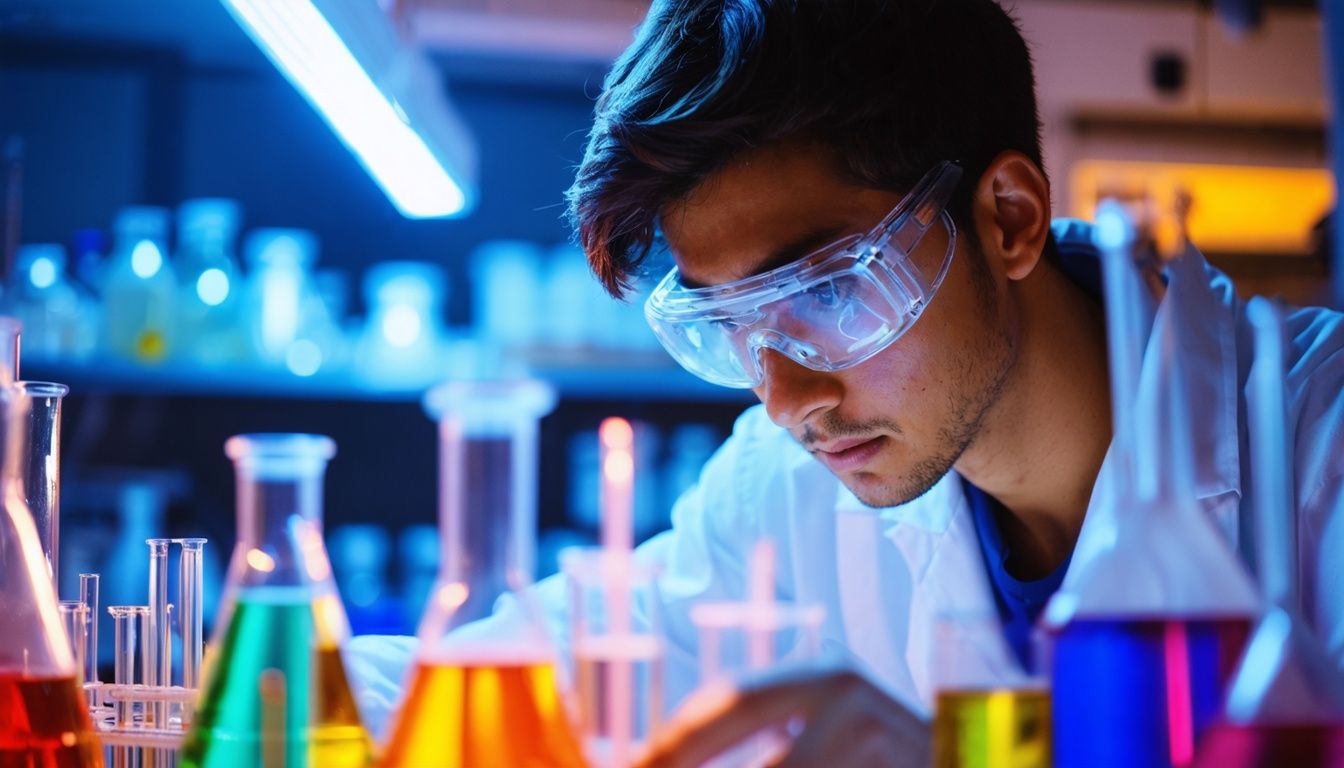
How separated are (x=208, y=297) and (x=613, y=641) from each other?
3.03m

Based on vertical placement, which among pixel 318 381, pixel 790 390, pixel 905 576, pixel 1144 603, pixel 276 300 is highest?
pixel 276 300

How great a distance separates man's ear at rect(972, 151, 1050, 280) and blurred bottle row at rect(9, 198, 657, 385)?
1964mm

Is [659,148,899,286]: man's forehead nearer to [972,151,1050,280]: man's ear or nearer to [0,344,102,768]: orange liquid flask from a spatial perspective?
[972,151,1050,280]: man's ear

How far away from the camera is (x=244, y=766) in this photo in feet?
2.48

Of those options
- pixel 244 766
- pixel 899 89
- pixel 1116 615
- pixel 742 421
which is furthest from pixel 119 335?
pixel 1116 615

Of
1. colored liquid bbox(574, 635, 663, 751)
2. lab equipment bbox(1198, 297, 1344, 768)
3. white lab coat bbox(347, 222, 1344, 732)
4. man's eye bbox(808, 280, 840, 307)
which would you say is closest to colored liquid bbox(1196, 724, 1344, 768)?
lab equipment bbox(1198, 297, 1344, 768)

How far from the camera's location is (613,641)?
774 millimetres

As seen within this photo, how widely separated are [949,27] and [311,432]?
2891 millimetres

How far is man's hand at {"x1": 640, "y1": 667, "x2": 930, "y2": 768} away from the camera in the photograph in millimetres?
715

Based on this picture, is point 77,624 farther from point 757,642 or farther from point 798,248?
point 798,248

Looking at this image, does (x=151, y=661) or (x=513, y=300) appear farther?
(x=513, y=300)

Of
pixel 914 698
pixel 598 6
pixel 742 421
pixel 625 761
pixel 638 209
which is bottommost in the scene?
pixel 914 698

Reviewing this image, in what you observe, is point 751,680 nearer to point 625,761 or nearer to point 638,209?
point 625,761

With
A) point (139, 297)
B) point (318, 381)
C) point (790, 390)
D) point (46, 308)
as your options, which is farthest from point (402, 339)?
point (790, 390)
